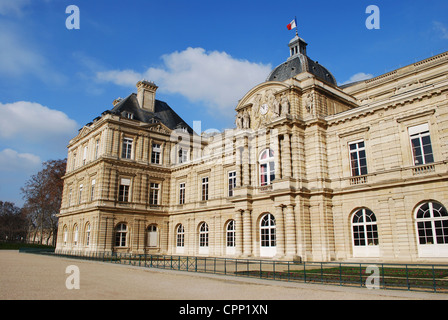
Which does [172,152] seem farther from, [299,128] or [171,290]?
[171,290]

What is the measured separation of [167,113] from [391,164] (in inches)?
1207

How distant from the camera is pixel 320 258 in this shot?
23.3 metres

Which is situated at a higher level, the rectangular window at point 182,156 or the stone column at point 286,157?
the rectangular window at point 182,156

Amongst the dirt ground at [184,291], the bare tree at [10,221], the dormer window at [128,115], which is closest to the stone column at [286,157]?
the dirt ground at [184,291]

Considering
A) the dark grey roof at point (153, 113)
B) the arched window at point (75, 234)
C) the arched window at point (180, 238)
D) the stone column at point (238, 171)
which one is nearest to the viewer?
the stone column at point (238, 171)

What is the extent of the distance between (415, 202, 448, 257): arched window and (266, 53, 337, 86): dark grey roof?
1331 cm

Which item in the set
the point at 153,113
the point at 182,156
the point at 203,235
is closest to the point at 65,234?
the point at 182,156

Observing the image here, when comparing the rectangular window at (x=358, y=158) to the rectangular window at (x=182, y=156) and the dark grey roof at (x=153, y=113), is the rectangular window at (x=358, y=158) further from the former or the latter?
the dark grey roof at (x=153, y=113)

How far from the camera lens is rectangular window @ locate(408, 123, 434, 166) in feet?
68.1

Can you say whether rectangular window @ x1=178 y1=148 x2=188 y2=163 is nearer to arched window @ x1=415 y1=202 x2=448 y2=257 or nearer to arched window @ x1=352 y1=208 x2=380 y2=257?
arched window @ x1=352 y1=208 x2=380 y2=257

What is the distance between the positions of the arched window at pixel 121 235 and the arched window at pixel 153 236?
9.62 feet

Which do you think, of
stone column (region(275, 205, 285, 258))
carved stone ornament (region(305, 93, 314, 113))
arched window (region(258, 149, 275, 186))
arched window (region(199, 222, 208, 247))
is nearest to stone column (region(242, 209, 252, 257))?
arched window (region(258, 149, 275, 186))

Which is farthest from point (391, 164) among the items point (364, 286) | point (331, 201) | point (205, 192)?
point (205, 192)

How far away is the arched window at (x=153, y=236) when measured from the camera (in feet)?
126
